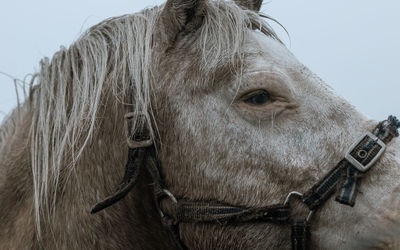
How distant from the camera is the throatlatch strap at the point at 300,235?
94.5 inches

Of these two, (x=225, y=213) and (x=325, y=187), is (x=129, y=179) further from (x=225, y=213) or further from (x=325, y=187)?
(x=325, y=187)

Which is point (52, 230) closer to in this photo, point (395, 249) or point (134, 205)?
point (134, 205)

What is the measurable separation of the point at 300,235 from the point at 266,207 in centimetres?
22

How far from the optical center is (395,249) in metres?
2.22

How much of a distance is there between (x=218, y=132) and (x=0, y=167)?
1.42m

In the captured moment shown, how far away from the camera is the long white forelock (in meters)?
2.67

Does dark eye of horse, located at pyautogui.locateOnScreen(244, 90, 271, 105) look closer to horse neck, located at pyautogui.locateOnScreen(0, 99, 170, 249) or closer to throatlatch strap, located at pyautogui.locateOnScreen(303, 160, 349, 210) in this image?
throatlatch strap, located at pyautogui.locateOnScreen(303, 160, 349, 210)

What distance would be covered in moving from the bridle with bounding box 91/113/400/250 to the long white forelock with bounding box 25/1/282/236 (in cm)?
27

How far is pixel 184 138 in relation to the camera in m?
2.59

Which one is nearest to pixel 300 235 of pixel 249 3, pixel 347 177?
pixel 347 177

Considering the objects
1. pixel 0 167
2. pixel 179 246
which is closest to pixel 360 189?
pixel 179 246

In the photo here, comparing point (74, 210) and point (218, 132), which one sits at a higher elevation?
point (218, 132)

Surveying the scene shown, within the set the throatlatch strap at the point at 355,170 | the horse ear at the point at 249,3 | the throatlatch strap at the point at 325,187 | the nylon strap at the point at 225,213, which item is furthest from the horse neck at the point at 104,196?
the horse ear at the point at 249,3

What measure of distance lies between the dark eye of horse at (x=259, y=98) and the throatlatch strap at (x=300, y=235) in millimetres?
668
